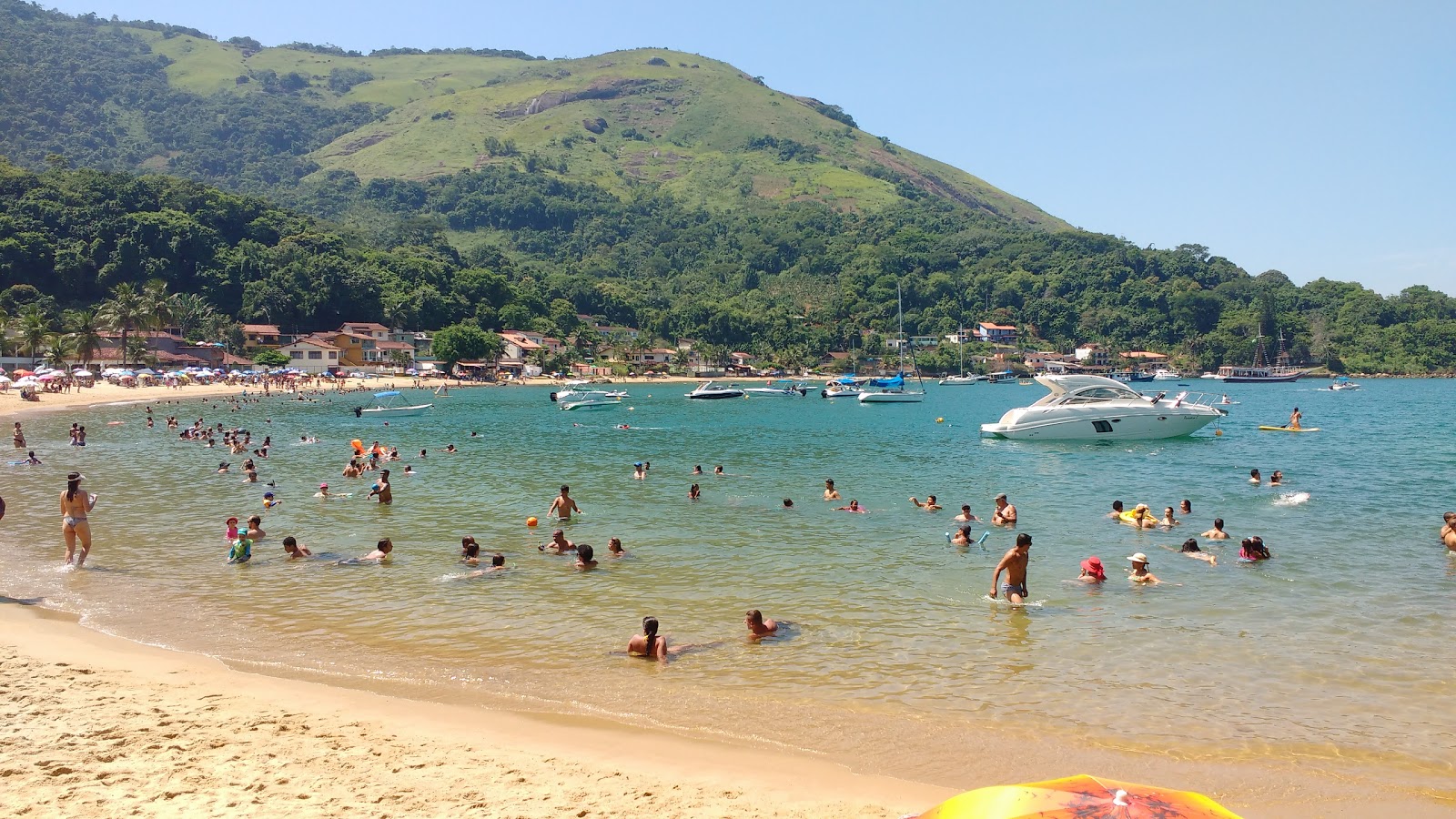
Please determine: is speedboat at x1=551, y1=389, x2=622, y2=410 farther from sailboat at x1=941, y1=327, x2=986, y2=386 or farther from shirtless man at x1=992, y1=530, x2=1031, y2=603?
sailboat at x1=941, y1=327, x2=986, y2=386

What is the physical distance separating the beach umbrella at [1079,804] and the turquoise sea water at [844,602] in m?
→ 3.78

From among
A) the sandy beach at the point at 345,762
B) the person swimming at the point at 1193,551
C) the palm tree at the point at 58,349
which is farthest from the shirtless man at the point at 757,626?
the palm tree at the point at 58,349

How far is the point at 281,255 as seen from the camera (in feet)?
452

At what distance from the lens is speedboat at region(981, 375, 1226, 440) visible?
1758 inches

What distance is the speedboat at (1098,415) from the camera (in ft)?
147

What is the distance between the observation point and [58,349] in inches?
3487

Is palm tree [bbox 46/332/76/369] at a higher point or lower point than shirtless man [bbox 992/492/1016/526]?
higher

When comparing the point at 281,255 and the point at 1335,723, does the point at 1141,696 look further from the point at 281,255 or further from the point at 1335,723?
the point at 281,255

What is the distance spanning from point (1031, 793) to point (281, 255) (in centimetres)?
15236

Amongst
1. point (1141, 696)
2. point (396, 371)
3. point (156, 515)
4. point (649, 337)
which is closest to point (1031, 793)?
point (1141, 696)

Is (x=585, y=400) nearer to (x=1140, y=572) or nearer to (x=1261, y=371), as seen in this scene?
(x=1140, y=572)

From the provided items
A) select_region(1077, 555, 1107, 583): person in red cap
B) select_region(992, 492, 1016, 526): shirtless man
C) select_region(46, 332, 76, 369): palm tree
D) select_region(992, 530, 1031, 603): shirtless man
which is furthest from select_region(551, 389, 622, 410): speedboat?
select_region(992, 530, 1031, 603): shirtless man

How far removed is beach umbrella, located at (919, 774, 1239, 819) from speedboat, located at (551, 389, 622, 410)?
253 ft

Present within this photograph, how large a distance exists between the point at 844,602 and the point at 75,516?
14.5 metres
